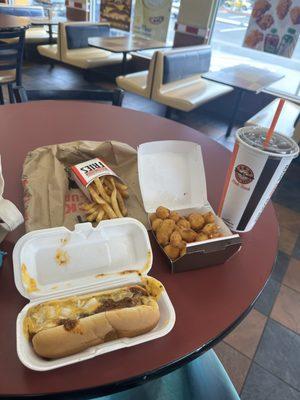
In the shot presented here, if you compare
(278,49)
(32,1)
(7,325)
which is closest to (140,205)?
(7,325)

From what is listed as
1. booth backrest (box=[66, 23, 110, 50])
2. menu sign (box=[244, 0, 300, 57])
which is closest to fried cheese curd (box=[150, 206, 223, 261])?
menu sign (box=[244, 0, 300, 57])

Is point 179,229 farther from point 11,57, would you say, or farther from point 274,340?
point 11,57

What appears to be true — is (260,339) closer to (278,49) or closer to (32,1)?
(278,49)

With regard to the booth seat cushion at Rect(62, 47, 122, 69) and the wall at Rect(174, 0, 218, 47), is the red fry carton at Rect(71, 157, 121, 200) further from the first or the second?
the wall at Rect(174, 0, 218, 47)

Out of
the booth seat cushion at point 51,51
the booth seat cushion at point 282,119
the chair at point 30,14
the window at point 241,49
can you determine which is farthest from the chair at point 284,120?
the chair at point 30,14

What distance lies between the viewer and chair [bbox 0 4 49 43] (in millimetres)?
5461

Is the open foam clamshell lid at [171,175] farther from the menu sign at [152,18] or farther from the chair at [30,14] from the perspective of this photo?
the chair at [30,14]

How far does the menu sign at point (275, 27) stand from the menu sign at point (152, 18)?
1.34m

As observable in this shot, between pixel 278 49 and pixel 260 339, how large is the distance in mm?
3736

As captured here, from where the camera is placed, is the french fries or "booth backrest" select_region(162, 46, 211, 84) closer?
the french fries

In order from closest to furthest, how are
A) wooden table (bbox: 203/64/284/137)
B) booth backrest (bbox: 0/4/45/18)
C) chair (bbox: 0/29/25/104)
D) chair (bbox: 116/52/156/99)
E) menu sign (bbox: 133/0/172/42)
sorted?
1. chair (bbox: 0/29/25/104)
2. wooden table (bbox: 203/64/284/137)
3. chair (bbox: 116/52/156/99)
4. menu sign (bbox: 133/0/172/42)
5. booth backrest (bbox: 0/4/45/18)

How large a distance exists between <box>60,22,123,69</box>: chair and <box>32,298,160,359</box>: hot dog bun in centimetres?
452

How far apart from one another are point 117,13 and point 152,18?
2.56 ft

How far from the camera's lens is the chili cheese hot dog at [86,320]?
1.83 feet
